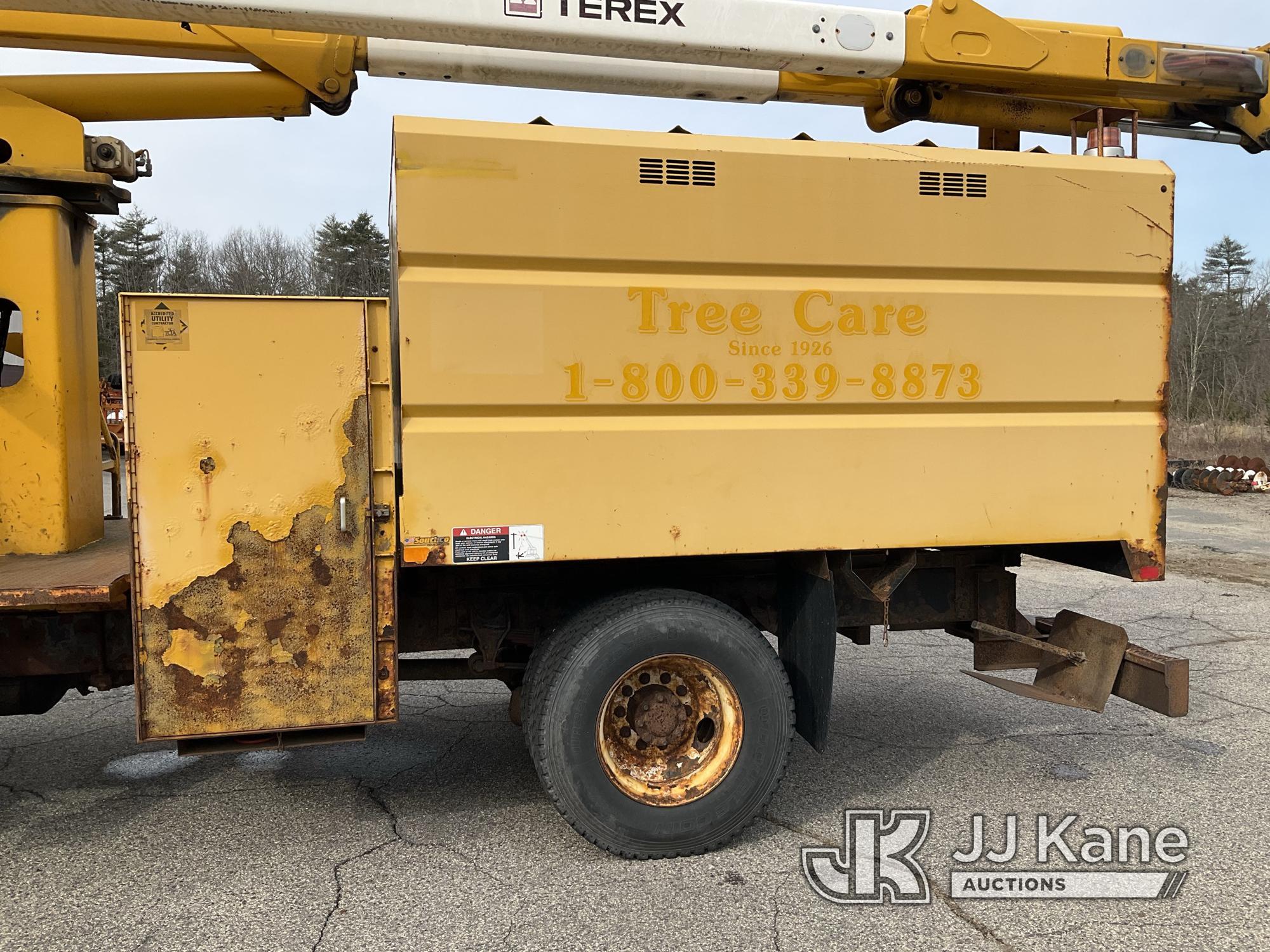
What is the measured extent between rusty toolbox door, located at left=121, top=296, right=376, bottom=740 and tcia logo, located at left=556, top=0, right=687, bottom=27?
1.40 metres

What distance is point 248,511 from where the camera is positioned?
10.9ft

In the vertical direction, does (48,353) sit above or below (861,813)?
above

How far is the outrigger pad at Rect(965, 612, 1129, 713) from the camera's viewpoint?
13.9 ft

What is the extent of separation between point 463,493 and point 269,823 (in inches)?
72.1

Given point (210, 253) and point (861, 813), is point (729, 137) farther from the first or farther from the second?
point (210, 253)

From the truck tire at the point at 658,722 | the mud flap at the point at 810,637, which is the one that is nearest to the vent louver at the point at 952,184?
the mud flap at the point at 810,637

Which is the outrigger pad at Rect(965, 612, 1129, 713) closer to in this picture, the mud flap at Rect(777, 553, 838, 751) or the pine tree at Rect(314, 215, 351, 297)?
the mud flap at Rect(777, 553, 838, 751)

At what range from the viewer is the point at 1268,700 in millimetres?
5730

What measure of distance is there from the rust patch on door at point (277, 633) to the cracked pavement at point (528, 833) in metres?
0.68

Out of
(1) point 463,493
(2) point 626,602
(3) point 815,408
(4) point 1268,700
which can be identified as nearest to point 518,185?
(1) point 463,493

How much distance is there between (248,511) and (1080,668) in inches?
149

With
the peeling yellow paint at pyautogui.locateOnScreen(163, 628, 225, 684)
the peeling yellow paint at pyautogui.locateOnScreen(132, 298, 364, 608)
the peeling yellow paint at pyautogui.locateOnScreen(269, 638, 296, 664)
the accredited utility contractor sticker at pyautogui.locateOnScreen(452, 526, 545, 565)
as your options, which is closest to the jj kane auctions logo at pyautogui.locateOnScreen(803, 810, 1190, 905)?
the accredited utility contractor sticker at pyautogui.locateOnScreen(452, 526, 545, 565)

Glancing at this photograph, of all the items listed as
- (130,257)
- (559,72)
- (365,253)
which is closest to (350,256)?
(365,253)

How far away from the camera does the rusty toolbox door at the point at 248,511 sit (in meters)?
3.24
